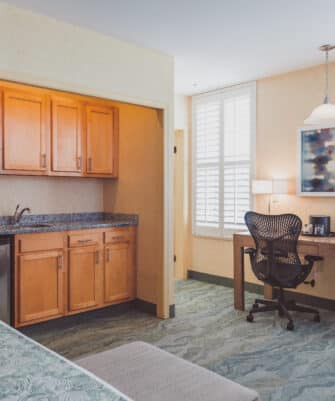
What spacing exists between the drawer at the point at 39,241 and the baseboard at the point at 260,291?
2506 mm

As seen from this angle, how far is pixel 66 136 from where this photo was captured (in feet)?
13.6

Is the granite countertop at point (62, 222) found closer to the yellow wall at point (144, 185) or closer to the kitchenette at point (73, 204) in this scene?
the kitchenette at point (73, 204)

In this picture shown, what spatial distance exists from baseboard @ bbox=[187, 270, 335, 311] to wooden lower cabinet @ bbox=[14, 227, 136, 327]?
5.01 feet

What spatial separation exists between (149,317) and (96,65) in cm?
250

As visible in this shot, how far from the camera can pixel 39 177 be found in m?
4.25

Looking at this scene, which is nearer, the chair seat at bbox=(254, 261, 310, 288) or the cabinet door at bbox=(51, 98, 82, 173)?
the chair seat at bbox=(254, 261, 310, 288)

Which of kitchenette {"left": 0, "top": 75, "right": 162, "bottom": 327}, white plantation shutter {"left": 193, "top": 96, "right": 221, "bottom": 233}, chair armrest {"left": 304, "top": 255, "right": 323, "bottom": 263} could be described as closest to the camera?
kitchenette {"left": 0, "top": 75, "right": 162, "bottom": 327}

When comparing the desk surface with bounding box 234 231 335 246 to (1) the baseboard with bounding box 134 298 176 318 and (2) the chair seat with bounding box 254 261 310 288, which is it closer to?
(2) the chair seat with bounding box 254 261 310 288

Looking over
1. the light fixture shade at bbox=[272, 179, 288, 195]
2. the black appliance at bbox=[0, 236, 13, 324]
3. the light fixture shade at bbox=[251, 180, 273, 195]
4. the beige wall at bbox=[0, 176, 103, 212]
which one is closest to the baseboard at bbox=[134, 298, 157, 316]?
the beige wall at bbox=[0, 176, 103, 212]

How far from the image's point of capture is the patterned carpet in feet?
8.67

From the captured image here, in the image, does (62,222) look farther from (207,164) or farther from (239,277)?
(207,164)

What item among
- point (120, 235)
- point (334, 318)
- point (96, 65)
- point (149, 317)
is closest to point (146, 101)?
point (96, 65)

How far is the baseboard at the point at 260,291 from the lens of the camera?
427cm

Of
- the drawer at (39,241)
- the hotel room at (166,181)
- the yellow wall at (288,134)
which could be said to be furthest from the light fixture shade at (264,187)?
the drawer at (39,241)
